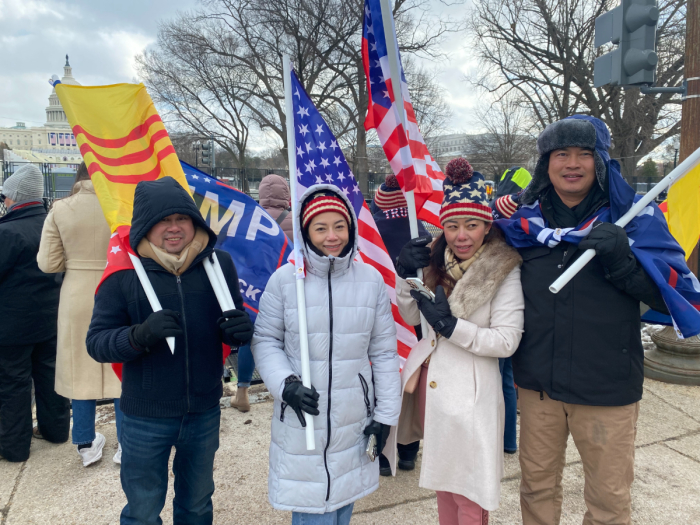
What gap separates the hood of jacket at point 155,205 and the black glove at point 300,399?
885 mm

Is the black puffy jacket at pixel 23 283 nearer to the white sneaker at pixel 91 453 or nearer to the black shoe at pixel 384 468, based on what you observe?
the white sneaker at pixel 91 453

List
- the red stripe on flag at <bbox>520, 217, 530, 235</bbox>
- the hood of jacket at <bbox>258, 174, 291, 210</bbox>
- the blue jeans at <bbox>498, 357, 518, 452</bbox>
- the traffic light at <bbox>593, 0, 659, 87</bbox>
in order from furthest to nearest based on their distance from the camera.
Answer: the hood of jacket at <bbox>258, 174, 291, 210</bbox>
the traffic light at <bbox>593, 0, 659, 87</bbox>
the blue jeans at <bbox>498, 357, 518, 452</bbox>
the red stripe on flag at <bbox>520, 217, 530, 235</bbox>

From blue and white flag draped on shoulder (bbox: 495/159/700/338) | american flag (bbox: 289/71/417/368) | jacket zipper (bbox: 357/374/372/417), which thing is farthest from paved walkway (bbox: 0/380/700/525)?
blue and white flag draped on shoulder (bbox: 495/159/700/338)

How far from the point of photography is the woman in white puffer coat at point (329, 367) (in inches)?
81.4

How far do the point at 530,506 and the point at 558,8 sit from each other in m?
22.6

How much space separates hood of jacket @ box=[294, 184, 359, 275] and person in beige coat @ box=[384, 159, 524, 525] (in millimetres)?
291

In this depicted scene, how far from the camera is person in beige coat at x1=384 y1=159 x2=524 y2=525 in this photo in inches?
84.1

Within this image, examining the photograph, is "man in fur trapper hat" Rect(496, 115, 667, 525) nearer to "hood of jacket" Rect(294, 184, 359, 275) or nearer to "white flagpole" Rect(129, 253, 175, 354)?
"hood of jacket" Rect(294, 184, 359, 275)

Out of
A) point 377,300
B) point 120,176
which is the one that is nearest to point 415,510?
point 377,300

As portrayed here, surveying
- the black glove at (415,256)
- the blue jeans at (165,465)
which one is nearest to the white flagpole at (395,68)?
the black glove at (415,256)

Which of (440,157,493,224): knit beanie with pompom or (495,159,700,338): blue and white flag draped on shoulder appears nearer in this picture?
(495,159,700,338): blue and white flag draped on shoulder

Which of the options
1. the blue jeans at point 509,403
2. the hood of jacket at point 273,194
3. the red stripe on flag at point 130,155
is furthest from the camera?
the hood of jacket at point 273,194

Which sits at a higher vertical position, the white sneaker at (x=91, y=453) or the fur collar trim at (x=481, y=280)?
the fur collar trim at (x=481, y=280)

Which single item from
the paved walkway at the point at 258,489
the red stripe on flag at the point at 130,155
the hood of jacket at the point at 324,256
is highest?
the red stripe on flag at the point at 130,155
